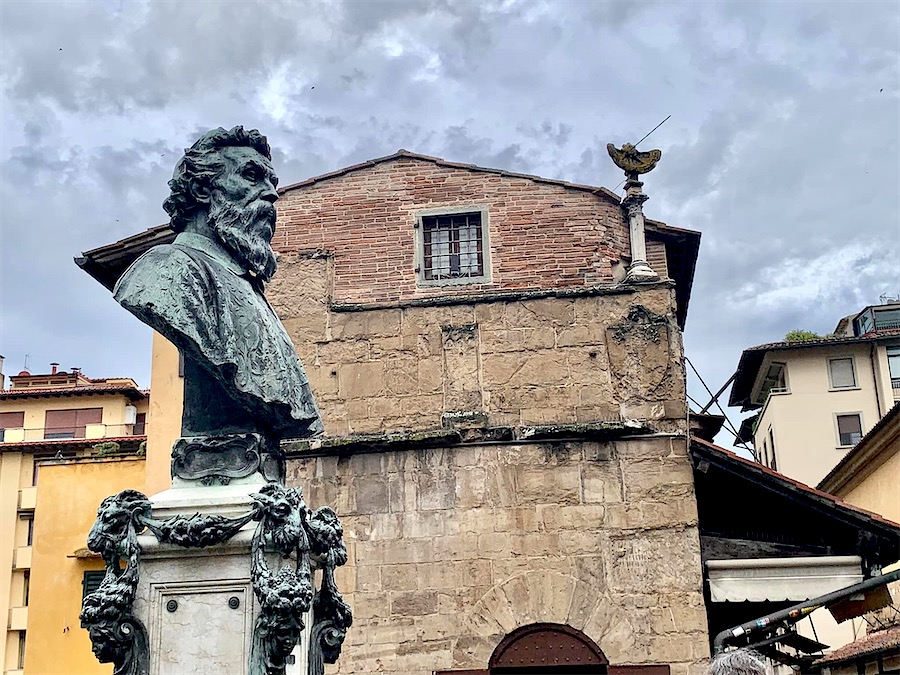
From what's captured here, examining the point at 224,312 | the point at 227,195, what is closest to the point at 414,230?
the point at 227,195

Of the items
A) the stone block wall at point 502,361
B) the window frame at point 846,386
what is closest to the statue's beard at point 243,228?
the stone block wall at point 502,361

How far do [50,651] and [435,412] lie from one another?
13469mm

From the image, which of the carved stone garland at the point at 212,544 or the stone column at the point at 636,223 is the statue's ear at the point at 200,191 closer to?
the carved stone garland at the point at 212,544

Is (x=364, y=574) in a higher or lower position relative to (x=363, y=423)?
lower

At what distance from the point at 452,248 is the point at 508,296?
1.16m

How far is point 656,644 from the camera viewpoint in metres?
12.5

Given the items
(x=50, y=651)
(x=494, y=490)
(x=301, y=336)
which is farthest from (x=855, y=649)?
(x=50, y=651)

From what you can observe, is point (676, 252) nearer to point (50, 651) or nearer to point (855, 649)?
point (855, 649)

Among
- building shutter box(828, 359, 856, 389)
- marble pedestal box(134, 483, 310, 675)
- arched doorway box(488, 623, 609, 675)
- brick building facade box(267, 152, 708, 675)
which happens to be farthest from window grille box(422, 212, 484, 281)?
building shutter box(828, 359, 856, 389)

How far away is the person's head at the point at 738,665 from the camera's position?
3531 mm

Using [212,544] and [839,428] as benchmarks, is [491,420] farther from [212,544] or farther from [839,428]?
[839,428]

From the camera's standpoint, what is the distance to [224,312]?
18.6 feet

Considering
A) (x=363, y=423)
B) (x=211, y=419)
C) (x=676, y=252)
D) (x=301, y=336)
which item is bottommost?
(x=211, y=419)

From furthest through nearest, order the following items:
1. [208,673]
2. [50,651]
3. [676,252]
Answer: [50,651] → [676,252] → [208,673]
